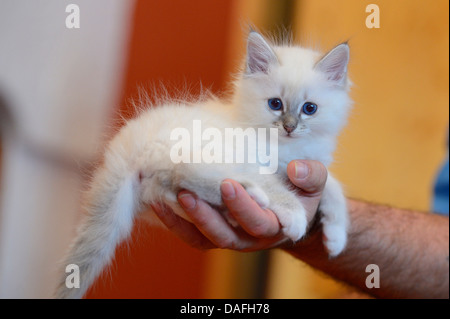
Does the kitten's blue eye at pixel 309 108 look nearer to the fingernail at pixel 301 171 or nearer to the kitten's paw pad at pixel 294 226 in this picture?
the fingernail at pixel 301 171

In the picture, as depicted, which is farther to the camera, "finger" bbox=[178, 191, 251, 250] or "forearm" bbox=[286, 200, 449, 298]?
"forearm" bbox=[286, 200, 449, 298]

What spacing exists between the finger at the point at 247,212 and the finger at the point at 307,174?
0.33 ft

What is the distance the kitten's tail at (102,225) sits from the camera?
2.90 ft

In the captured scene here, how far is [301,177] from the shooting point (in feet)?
3.18

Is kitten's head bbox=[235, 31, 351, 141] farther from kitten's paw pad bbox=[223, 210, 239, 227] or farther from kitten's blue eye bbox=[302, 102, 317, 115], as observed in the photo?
kitten's paw pad bbox=[223, 210, 239, 227]

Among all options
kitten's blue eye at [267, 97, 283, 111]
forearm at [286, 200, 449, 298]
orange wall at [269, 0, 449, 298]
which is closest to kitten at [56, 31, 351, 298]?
kitten's blue eye at [267, 97, 283, 111]

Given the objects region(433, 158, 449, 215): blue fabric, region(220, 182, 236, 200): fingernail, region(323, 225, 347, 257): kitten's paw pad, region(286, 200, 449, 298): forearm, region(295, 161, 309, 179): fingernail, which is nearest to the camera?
region(220, 182, 236, 200): fingernail

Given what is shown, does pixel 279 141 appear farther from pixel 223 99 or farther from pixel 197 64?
pixel 197 64

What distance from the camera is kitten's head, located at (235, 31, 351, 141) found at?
100cm

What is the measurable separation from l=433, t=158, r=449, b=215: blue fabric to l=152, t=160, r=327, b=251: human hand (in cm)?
85

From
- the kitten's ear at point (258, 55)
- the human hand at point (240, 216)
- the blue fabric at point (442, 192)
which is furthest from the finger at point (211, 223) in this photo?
the blue fabric at point (442, 192)

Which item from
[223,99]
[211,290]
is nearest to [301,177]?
[223,99]

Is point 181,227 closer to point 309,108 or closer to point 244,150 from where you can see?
point 244,150

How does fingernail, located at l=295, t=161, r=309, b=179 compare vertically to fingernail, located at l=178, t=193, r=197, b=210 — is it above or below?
above
